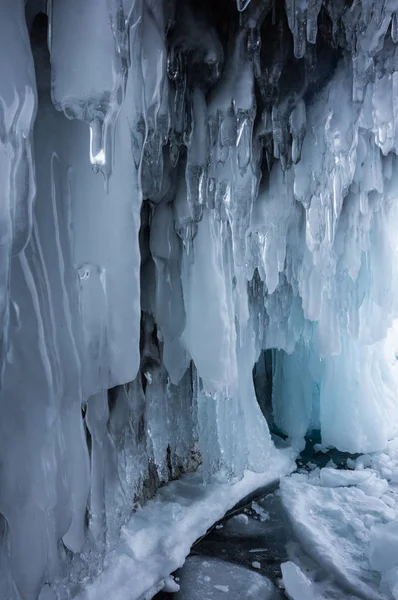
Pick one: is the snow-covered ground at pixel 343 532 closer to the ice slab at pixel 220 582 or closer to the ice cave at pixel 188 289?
the ice cave at pixel 188 289

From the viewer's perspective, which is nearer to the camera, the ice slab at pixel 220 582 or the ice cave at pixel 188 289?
the ice cave at pixel 188 289

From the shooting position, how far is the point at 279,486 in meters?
5.09

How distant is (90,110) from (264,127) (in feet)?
6.45

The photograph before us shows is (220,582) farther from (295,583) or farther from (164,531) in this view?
(164,531)

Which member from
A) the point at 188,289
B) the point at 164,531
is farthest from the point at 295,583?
the point at 188,289

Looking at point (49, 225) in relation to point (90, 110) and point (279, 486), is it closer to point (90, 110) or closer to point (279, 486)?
point (90, 110)

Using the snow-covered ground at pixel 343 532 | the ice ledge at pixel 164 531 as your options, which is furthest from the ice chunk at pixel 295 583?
the ice ledge at pixel 164 531

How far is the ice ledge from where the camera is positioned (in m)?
3.13

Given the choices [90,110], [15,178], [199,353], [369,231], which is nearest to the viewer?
[15,178]

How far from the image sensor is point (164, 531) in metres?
3.90

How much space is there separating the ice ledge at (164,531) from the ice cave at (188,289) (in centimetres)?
2

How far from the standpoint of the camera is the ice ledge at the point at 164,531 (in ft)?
10.3

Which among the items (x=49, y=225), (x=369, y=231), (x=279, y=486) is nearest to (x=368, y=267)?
(x=369, y=231)

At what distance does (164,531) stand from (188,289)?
205 centimetres
